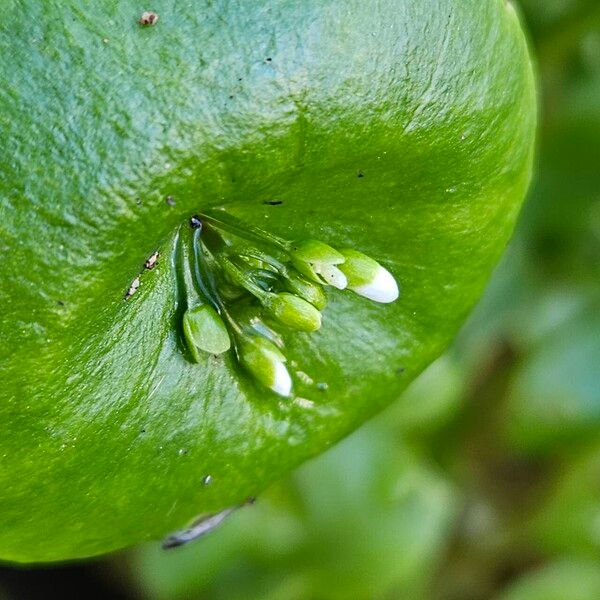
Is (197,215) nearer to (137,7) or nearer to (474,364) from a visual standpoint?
(137,7)

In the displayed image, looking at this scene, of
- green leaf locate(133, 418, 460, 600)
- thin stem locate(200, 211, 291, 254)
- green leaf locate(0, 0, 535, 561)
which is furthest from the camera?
green leaf locate(133, 418, 460, 600)

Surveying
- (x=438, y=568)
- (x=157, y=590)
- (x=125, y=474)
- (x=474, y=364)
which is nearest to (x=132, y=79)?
(x=125, y=474)

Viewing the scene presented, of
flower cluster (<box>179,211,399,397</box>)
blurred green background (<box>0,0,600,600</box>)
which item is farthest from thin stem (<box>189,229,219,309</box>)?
blurred green background (<box>0,0,600,600</box>)

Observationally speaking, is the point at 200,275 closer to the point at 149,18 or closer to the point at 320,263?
the point at 320,263

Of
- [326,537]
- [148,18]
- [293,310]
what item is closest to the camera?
[148,18]

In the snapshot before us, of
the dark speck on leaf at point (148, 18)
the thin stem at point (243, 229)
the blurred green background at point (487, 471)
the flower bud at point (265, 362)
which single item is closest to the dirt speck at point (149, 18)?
the dark speck on leaf at point (148, 18)

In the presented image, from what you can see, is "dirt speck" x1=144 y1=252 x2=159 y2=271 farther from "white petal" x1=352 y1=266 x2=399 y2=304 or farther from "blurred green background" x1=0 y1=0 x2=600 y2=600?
"blurred green background" x1=0 y1=0 x2=600 y2=600

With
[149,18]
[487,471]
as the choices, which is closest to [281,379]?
[149,18]
